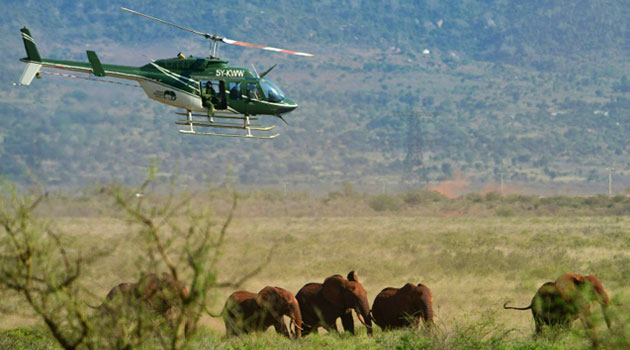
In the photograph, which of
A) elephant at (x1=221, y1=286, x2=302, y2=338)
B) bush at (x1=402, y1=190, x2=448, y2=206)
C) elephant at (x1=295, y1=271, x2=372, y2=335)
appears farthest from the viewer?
bush at (x1=402, y1=190, x2=448, y2=206)

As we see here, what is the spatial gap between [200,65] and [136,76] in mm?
1977

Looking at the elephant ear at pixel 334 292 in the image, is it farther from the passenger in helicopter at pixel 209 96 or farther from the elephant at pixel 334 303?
the passenger in helicopter at pixel 209 96

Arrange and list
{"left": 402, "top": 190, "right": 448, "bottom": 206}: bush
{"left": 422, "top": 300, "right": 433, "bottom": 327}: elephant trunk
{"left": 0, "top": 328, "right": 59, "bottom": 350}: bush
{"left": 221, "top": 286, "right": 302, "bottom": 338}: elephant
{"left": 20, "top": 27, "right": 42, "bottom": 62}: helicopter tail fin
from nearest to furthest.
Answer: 1. {"left": 0, "top": 328, "right": 59, "bottom": 350}: bush
2. {"left": 422, "top": 300, "right": 433, "bottom": 327}: elephant trunk
3. {"left": 221, "top": 286, "right": 302, "bottom": 338}: elephant
4. {"left": 20, "top": 27, "right": 42, "bottom": 62}: helicopter tail fin
5. {"left": 402, "top": 190, "right": 448, "bottom": 206}: bush

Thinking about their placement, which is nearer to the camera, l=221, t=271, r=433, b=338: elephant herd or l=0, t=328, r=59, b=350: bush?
l=0, t=328, r=59, b=350: bush

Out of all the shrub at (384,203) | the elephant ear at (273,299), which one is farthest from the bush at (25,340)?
the shrub at (384,203)

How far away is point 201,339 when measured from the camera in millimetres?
17141

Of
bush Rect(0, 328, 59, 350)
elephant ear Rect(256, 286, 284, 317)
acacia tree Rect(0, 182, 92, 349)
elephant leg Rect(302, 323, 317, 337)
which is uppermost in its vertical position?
acacia tree Rect(0, 182, 92, 349)

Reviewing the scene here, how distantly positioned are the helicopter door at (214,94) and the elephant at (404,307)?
8817 mm

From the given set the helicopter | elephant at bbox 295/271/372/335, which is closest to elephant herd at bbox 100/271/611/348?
elephant at bbox 295/271/372/335

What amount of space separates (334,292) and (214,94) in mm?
8550

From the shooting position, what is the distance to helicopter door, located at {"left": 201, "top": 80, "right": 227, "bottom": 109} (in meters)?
26.0

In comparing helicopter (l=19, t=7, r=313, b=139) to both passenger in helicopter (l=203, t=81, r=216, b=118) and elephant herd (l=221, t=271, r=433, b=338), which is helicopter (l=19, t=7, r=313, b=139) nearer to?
passenger in helicopter (l=203, t=81, r=216, b=118)

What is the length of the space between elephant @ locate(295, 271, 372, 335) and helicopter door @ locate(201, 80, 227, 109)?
7.84m

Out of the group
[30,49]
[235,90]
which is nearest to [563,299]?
[235,90]
